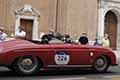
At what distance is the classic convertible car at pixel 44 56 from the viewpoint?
11742mm

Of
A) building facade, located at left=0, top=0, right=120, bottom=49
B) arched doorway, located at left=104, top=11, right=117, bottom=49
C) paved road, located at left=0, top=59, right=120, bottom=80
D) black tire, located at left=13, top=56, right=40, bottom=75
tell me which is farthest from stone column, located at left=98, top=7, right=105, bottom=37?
black tire, located at left=13, top=56, right=40, bottom=75

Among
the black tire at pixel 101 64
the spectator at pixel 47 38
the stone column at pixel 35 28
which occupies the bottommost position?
the black tire at pixel 101 64

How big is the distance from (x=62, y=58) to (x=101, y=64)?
1.70 meters

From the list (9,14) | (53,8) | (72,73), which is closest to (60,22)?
(53,8)

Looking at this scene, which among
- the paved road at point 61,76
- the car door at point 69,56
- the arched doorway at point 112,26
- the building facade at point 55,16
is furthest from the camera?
the arched doorway at point 112,26

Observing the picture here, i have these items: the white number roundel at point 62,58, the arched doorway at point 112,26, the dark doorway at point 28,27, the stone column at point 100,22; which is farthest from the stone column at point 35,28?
the white number roundel at point 62,58

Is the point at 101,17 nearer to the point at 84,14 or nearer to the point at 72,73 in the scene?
the point at 84,14

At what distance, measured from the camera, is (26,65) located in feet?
39.1

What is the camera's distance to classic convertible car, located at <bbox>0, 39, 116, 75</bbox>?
11.7 metres

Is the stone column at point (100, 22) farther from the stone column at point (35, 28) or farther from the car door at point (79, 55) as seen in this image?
the car door at point (79, 55)

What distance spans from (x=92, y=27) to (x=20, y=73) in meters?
19.7

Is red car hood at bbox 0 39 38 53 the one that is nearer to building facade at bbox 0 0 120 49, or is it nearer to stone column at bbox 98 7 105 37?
building facade at bbox 0 0 120 49

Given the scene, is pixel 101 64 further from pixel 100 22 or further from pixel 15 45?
pixel 100 22

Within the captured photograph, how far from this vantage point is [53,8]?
29.5 m
